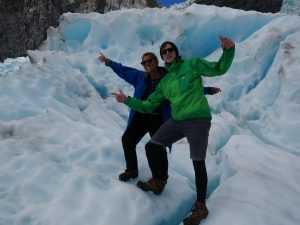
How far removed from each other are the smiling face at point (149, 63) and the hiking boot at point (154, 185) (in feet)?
3.55

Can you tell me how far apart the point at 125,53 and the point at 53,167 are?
17.5 feet

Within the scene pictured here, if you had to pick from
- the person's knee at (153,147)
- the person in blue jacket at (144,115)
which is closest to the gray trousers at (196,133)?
the person's knee at (153,147)

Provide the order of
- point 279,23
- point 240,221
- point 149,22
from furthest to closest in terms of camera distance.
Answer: point 149,22
point 279,23
point 240,221

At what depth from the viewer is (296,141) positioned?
21.5 feet

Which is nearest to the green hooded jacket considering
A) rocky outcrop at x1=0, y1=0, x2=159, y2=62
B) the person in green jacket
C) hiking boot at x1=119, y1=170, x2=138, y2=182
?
the person in green jacket

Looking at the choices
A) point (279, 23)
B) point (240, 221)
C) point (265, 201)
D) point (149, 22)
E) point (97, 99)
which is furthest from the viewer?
point (149, 22)

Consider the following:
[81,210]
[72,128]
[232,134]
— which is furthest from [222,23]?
[81,210]

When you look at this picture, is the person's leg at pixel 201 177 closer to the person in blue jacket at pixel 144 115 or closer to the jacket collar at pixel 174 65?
the person in blue jacket at pixel 144 115

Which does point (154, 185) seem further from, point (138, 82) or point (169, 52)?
point (169, 52)

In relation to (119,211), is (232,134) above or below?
below

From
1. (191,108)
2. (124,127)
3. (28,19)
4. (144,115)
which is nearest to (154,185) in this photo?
(144,115)

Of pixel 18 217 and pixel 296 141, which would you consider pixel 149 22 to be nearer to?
pixel 296 141

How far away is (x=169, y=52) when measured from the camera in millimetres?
3846

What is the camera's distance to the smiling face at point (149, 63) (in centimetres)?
410
